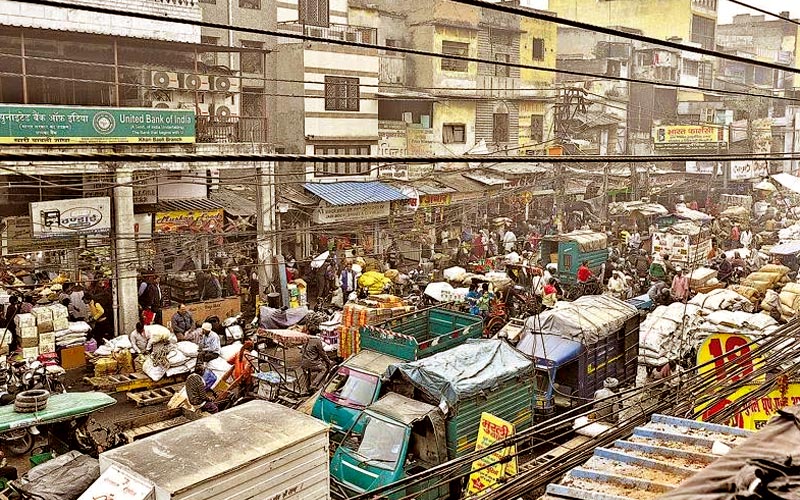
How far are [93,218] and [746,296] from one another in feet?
54.5

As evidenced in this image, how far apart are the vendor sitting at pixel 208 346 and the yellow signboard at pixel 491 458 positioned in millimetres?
7330

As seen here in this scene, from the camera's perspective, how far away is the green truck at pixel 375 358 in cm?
1216

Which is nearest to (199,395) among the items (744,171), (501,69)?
(501,69)

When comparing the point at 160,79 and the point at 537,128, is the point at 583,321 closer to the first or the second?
the point at 160,79

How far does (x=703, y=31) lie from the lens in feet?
172

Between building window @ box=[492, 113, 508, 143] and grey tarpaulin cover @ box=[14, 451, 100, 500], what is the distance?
30191mm

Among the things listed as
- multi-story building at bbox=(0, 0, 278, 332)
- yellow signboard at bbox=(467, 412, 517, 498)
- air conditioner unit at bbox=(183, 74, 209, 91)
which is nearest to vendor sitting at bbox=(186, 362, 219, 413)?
multi-story building at bbox=(0, 0, 278, 332)

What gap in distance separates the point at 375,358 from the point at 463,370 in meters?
1.98

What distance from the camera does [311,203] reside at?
25.2 metres

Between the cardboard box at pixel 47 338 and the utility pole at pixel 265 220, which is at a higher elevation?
the utility pole at pixel 265 220

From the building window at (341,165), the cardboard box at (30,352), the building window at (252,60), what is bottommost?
the cardboard box at (30,352)

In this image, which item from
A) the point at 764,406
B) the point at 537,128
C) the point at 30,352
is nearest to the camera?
the point at 764,406

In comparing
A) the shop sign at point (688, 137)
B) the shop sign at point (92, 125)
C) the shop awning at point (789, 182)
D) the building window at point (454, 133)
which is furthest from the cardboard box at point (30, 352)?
the shop sign at point (688, 137)

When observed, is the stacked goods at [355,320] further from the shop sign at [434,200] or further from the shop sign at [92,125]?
the shop sign at [434,200]
